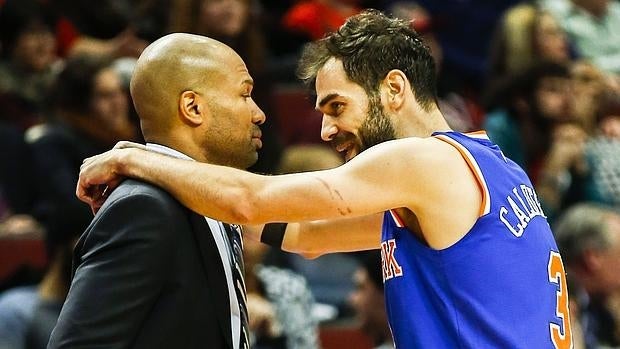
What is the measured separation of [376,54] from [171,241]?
888 mm

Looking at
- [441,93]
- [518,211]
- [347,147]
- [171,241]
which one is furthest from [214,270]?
[441,93]

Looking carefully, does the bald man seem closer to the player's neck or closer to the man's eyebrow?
the man's eyebrow

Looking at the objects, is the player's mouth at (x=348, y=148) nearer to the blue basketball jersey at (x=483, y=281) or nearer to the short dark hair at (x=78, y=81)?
the blue basketball jersey at (x=483, y=281)

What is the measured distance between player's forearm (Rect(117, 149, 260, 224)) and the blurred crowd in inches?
105

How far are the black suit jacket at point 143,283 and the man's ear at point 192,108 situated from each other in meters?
0.27

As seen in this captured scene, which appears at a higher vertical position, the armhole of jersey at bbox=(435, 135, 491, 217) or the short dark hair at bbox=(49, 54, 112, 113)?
the armhole of jersey at bbox=(435, 135, 491, 217)

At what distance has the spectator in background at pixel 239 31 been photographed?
7492 millimetres

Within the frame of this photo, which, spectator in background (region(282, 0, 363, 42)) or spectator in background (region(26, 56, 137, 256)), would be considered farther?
spectator in background (region(282, 0, 363, 42))

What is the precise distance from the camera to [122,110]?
7.04 m

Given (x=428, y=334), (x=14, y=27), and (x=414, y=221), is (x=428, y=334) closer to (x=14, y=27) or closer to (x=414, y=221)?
(x=414, y=221)

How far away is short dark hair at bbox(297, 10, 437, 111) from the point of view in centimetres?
384

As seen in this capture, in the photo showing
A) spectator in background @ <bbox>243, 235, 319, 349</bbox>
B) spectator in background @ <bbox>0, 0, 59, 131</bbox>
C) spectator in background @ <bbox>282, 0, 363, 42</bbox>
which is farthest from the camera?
spectator in background @ <bbox>282, 0, 363, 42</bbox>

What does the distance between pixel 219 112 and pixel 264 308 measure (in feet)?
8.72

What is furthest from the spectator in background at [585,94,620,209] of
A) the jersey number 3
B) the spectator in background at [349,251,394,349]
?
the jersey number 3
